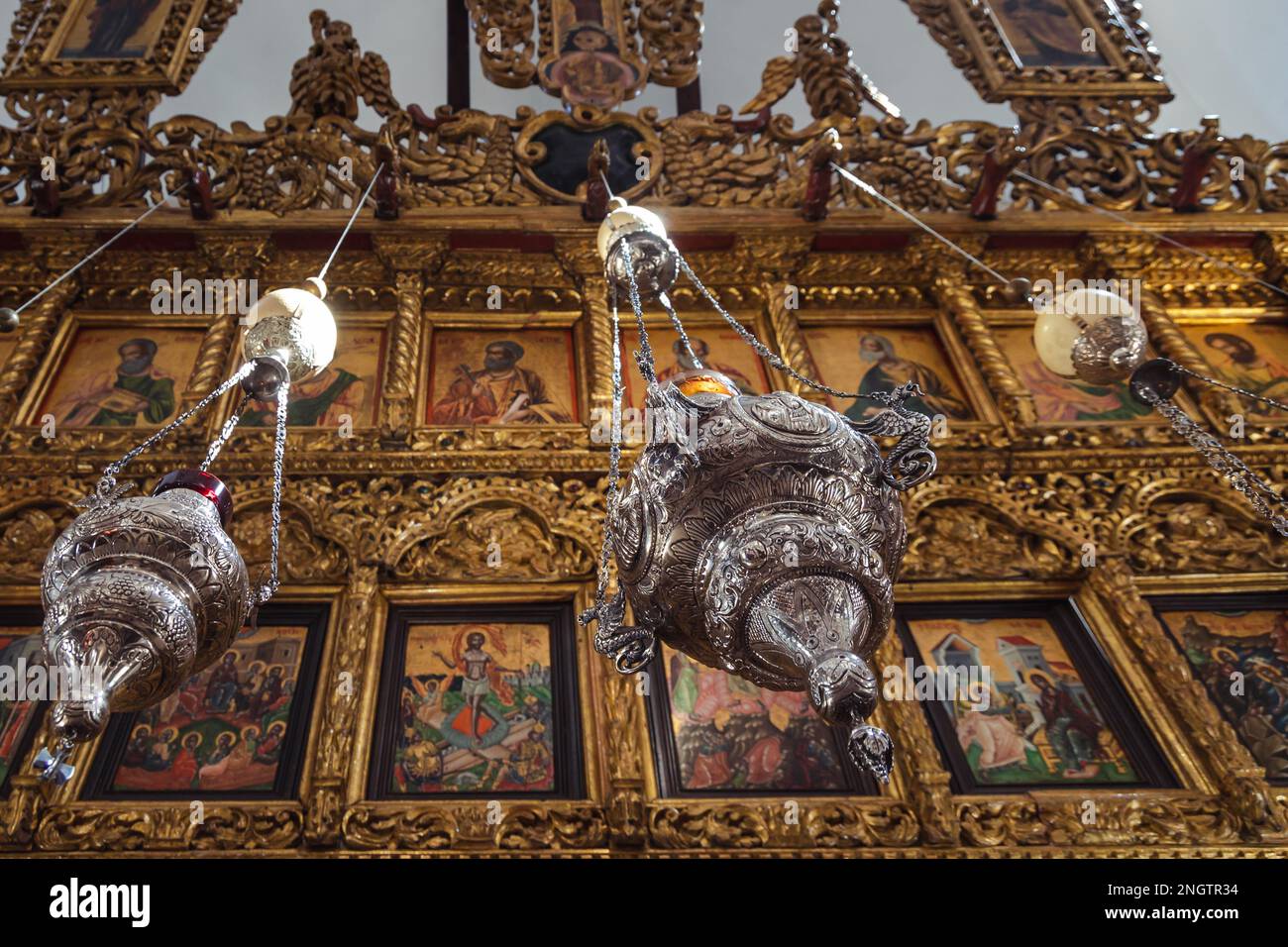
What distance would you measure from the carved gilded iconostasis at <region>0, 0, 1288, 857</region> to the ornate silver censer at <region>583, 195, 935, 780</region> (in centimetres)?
122

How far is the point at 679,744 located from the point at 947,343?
10.5 feet

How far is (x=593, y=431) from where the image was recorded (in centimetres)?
550

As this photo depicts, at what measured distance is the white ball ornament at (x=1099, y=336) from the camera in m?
4.35

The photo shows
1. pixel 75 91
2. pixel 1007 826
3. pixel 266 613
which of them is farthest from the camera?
pixel 75 91

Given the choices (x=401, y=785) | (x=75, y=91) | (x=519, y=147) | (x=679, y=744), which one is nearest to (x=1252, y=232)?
(x=519, y=147)

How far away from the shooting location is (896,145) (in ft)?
24.0

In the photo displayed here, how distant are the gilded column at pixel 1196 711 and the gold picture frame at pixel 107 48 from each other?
261 inches

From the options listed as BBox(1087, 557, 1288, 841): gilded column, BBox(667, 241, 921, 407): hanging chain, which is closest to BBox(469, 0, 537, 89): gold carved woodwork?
BBox(667, 241, 921, 407): hanging chain

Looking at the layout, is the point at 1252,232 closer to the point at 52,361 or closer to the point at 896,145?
the point at 896,145

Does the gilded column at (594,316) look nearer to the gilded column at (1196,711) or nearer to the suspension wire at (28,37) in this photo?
the gilded column at (1196,711)

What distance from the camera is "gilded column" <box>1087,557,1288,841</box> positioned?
13.1 feet

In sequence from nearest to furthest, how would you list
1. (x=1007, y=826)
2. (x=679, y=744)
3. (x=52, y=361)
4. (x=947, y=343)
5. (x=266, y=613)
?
(x=1007, y=826), (x=679, y=744), (x=266, y=613), (x=52, y=361), (x=947, y=343)

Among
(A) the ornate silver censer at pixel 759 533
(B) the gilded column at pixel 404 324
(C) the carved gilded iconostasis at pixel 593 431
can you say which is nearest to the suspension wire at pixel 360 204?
(C) the carved gilded iconostasis at pixel 593 431

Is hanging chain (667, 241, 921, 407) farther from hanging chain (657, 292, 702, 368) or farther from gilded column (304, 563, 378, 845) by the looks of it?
gilded column (304, 563, 378, 845)
